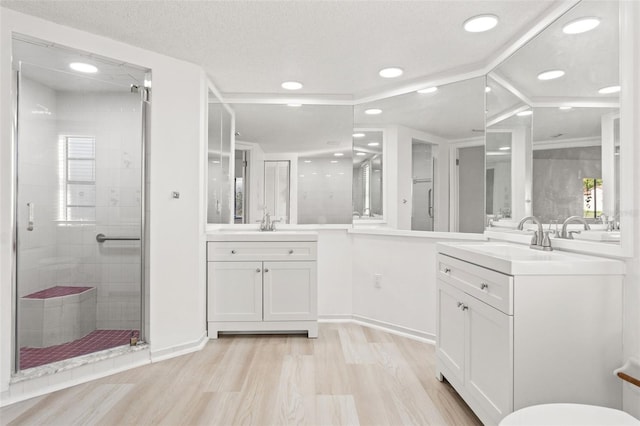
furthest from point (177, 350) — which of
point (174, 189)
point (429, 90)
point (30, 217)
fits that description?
point (429, 90)

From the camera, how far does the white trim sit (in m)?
2.77

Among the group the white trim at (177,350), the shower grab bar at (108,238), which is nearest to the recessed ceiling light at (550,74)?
the shower grab bar at (108,238)

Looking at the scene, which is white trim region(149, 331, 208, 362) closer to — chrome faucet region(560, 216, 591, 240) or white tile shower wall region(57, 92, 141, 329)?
white tile shower wall region(57, 92, 141, 329)

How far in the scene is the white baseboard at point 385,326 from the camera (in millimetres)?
3221

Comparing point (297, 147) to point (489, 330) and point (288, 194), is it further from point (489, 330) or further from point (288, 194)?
point (489, 330)

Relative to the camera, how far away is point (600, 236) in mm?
1788

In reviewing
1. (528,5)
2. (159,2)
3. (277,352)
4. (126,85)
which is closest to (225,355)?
(277,352)

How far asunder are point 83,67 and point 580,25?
9.93ft

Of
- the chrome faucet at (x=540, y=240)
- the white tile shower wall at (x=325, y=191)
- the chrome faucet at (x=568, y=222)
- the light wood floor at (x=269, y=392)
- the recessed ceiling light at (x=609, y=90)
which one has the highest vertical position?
the recessed ceiling light at (x=609, y=90)

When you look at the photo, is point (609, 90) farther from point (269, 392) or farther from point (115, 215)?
point (115, 215)

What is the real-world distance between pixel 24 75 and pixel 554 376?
3.20 meters

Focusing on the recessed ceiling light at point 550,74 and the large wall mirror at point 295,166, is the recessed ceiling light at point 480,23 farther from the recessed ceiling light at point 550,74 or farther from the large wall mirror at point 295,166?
the large wall mirror at point 295,166

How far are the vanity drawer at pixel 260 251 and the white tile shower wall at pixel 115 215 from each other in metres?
0.65

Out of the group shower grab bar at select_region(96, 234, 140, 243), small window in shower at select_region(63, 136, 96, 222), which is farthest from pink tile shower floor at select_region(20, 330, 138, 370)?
small window in shower at select_region(63, 136, 96, 222)
